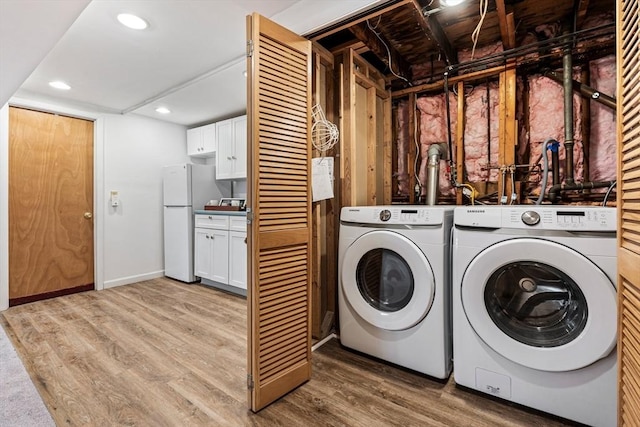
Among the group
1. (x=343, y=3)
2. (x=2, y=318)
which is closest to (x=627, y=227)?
(x=343, y=3)

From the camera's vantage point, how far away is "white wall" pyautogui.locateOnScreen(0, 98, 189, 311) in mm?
3627

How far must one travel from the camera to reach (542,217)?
1389 mm

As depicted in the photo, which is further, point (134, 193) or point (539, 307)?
point (134, 193)

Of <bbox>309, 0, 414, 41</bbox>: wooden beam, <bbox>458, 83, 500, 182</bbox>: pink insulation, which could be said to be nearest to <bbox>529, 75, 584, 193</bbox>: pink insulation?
<bbox>458, 83, 500, 182</bbox>: pink insulation

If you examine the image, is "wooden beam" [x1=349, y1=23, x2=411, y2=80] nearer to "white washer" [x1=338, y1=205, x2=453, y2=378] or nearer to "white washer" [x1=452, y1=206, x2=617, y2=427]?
"white washer" [x1=338, y1=205, x2=453, y2=378]

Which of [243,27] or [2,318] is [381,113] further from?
[2,318]

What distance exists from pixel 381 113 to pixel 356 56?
24.6 inches

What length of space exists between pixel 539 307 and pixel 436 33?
1811 millimetres

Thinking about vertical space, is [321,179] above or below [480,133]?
below

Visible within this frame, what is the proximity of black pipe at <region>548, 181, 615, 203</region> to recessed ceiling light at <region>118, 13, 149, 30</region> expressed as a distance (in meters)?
2.91

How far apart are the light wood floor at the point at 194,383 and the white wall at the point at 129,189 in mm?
1112

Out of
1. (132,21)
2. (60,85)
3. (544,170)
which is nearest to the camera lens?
(132,21)

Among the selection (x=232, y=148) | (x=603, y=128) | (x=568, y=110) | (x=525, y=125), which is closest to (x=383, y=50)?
(x=525, y=125)

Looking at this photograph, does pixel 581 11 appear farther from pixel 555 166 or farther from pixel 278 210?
pixel 278 210
